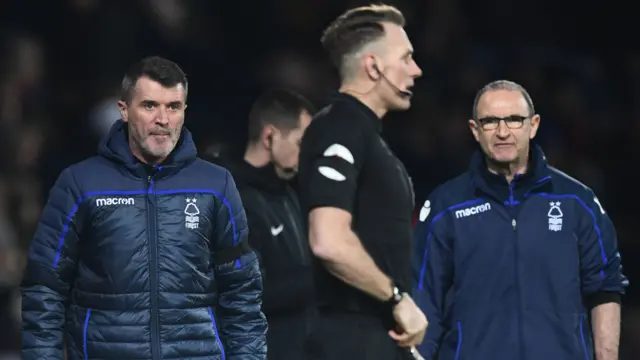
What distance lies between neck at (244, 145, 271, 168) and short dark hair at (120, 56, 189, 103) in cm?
198

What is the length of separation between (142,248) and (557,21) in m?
8.70

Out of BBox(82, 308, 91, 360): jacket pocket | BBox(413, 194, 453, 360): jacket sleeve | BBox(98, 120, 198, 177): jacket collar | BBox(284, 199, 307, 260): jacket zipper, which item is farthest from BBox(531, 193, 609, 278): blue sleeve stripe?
BBox(82, 308, 91, 360): jacket pocket

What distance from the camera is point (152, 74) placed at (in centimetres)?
505

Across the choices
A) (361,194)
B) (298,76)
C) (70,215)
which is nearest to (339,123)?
(361,194)

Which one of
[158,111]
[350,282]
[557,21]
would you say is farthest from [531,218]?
[557,21]

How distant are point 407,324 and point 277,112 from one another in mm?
2564

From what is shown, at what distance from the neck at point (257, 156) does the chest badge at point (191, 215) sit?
2.11 m

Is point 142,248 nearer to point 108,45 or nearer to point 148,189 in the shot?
point 148,189

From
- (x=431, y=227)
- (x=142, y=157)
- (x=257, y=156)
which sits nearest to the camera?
(x=142, y=157)

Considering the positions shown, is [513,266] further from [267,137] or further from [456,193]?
[267,137]

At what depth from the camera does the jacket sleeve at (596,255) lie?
602 cm

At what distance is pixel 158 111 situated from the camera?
5.01m

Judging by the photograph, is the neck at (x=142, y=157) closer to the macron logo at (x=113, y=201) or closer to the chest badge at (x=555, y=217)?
the macron logo at (x=113, y=201)

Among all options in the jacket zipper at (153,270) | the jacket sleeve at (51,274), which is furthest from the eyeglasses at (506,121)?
the jacket sleeve at (51,274)
